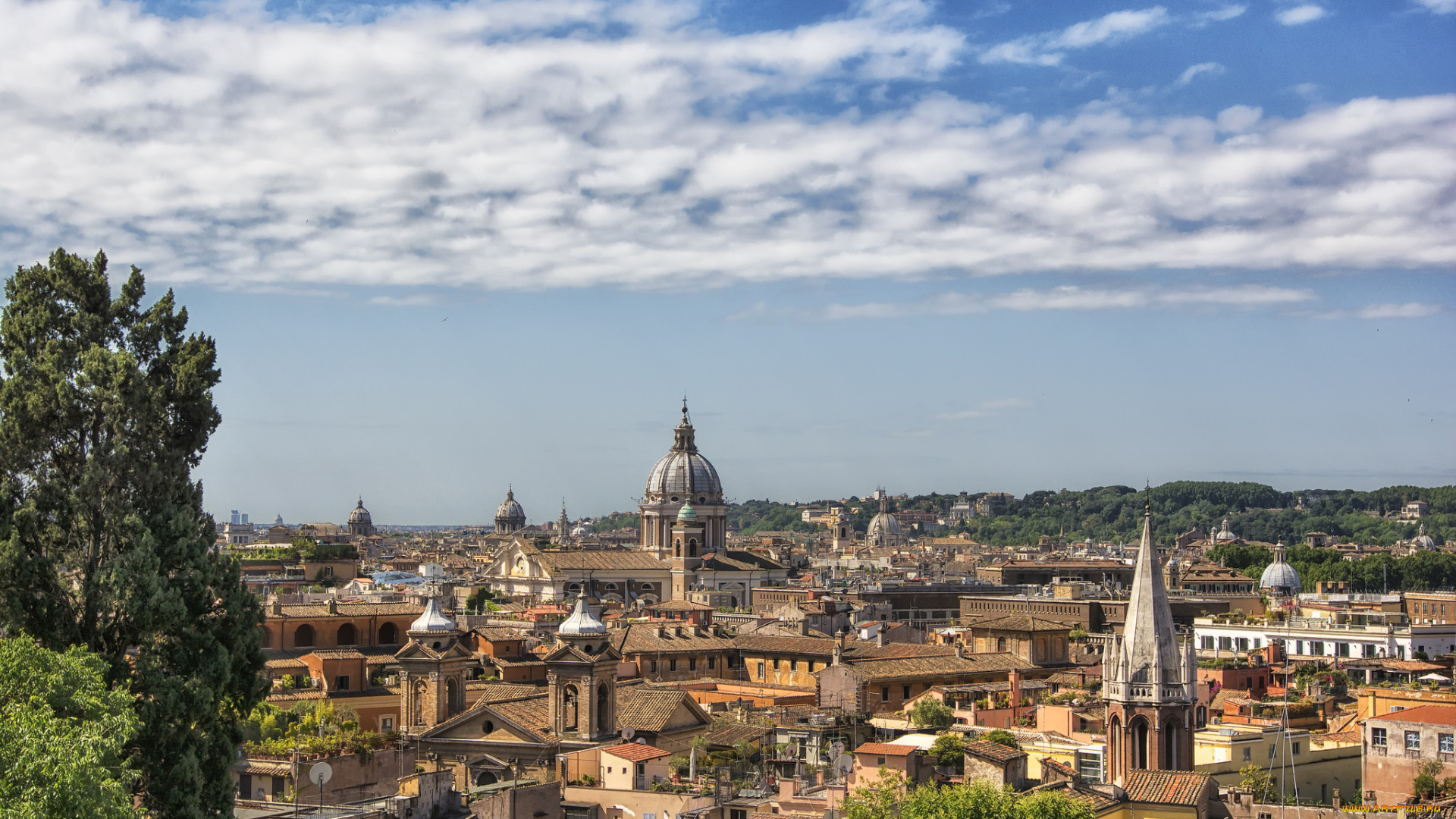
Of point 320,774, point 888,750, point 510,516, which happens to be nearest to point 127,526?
point 320,774

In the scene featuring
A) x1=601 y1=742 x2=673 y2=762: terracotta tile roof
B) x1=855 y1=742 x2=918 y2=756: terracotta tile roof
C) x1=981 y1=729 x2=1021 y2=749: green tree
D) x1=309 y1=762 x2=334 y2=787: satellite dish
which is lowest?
x1=601 y1=742 x2=673 y2=762: terracotta tile roof

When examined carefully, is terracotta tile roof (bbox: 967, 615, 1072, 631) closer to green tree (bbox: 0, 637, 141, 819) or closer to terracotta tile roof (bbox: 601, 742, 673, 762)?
terracotta tile roof (bbox: 601, 742, 673, 762)

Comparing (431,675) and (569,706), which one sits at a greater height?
(431,675)

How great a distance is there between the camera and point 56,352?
18.7 meters

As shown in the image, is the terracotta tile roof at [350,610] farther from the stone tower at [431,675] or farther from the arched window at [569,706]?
the arched window at [569,706]

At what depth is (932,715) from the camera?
115 ft

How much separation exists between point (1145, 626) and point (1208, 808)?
5502 millimetres

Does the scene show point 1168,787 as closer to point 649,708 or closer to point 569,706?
point 649,708

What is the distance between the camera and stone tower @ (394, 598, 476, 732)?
34.1 metres

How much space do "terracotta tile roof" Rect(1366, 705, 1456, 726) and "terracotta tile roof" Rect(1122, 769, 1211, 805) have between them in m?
5.62

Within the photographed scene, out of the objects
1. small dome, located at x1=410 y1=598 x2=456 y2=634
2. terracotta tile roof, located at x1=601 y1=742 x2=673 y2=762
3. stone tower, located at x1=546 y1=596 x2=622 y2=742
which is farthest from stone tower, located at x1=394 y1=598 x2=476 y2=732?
terracotta tile roof, located at x1=601 y1=742 x2=673 y2=762

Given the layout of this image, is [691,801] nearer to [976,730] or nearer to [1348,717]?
[976,730]

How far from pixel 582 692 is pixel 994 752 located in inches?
400

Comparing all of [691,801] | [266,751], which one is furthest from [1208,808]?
[266,751]
